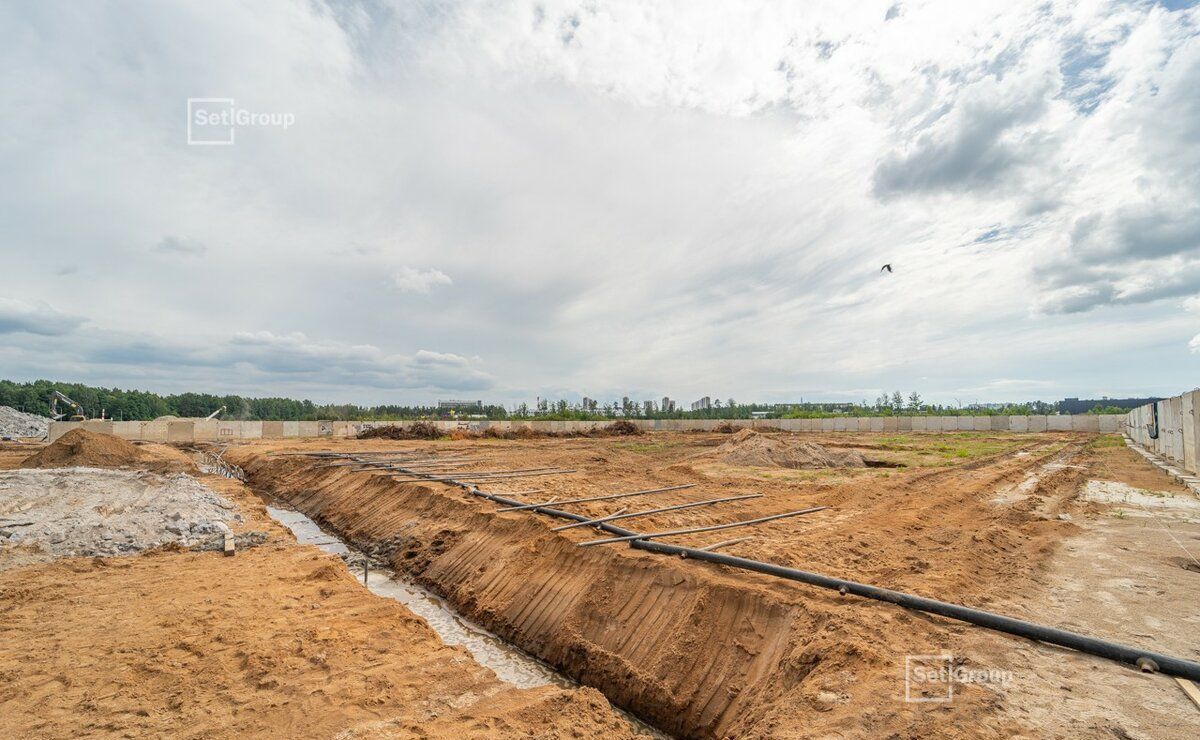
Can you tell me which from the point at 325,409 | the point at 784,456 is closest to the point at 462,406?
the point at 325,409

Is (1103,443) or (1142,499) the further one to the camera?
(1103,443)

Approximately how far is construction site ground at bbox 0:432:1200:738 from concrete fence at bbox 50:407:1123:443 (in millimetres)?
37251

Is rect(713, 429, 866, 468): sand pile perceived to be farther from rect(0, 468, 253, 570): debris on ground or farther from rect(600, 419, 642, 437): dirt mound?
rect(600, 419, 642, 437): dirt mound

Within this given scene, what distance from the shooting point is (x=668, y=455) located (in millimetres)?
28047

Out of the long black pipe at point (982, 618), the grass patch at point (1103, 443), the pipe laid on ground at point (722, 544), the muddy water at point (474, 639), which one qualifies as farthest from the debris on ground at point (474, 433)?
the long black pipe at point (982, 618)

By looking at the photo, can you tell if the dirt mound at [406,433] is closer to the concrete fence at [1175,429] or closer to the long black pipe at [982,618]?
the long black pipe at [982,618]

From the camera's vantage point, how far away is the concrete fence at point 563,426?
3862 cm

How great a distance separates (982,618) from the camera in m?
4.90

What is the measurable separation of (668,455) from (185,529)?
21.4 metres

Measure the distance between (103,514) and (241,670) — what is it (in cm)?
915

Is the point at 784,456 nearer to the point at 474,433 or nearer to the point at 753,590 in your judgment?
the point at 753,590

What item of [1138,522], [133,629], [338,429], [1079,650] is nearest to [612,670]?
[1079,650]

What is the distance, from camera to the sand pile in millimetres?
22016

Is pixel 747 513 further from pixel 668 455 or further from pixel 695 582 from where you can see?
pixel 668 455
